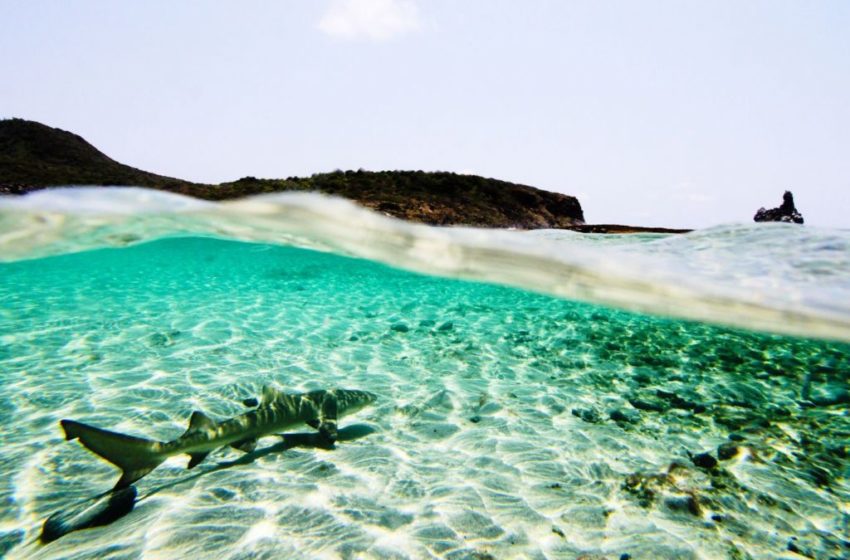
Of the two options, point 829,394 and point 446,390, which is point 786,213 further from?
point 446,390

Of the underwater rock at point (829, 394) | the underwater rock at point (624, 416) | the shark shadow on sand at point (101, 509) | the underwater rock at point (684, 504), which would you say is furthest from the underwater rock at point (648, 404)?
the shark shadow on sand at point (101, 509)

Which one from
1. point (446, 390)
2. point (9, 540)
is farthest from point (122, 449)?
point (446, 390)

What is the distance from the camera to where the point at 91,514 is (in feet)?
13.8

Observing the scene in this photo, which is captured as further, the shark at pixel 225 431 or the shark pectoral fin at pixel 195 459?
the shark pectoral fin at pixel 195 459

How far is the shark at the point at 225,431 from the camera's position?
394 cm

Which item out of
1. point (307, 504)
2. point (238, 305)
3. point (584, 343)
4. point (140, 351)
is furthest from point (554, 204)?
point (307, 504)

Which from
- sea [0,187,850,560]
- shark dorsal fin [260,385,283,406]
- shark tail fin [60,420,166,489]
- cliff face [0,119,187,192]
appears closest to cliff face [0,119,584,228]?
cliff face [0,119,187,192]

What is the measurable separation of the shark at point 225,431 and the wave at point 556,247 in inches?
322

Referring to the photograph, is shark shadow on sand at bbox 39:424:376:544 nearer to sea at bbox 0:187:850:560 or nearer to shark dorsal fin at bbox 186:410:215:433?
sea at bbox 0:187:850:560

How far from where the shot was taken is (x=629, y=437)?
256 inches

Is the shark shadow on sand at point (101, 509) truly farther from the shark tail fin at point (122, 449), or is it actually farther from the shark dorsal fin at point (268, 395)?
the shark dorsal fin at point (268, 395)

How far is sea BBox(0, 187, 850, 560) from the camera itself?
428cm

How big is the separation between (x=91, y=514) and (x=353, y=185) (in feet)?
45.5

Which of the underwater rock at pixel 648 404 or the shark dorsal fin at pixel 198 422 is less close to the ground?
the shark dorsal fin at pixel 198 422
